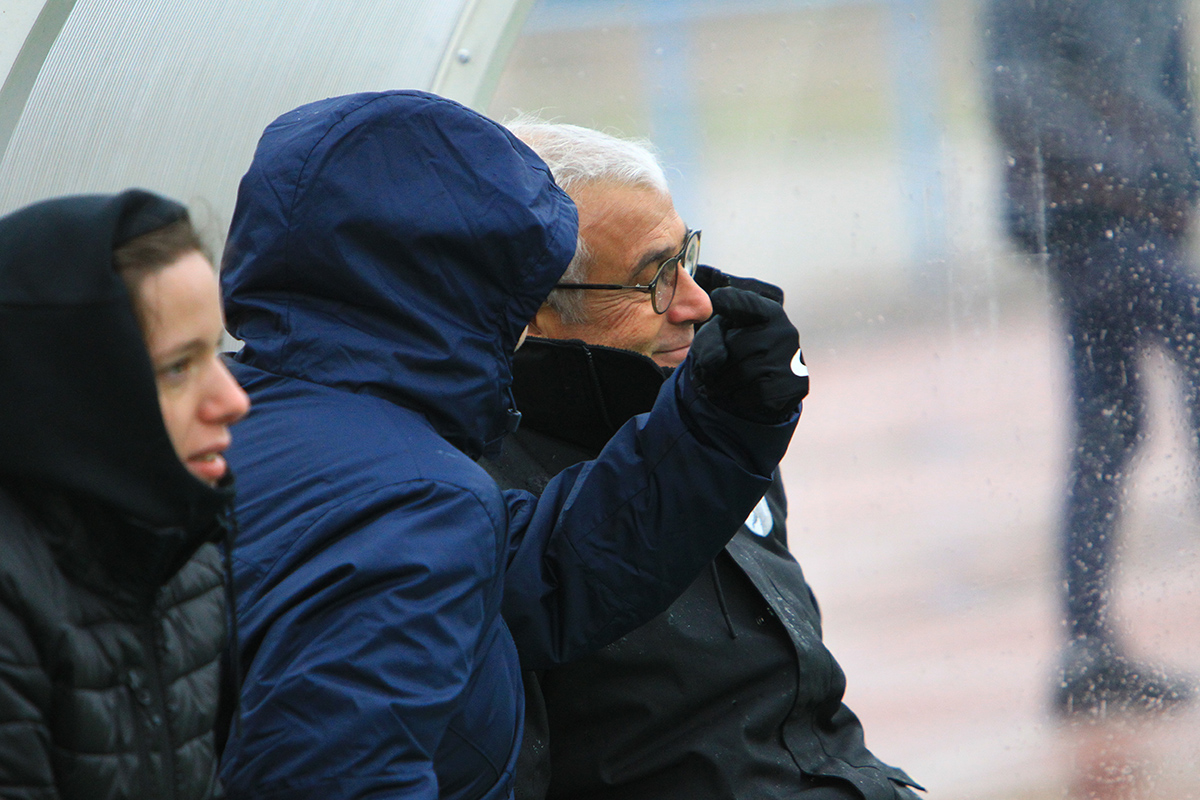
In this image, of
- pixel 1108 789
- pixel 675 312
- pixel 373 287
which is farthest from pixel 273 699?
pixel 1108 789

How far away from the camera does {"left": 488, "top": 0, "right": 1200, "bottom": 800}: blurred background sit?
2148mm

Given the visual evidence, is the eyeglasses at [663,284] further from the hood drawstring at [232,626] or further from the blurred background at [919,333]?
the hood drawstring at [232,626]

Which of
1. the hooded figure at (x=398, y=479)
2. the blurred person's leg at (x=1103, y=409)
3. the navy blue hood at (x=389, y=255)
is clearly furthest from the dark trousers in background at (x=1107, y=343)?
the navy blue hood at (x=389, y=255)

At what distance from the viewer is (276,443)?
969 millimetres

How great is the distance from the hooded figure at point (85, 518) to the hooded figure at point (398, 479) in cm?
12

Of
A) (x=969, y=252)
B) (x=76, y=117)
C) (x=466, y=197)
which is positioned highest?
(x=969, y=252)

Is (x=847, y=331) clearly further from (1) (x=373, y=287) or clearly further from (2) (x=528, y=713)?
(1) (x=373, y=287)

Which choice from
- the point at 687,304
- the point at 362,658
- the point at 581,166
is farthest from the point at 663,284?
the point at 362,658

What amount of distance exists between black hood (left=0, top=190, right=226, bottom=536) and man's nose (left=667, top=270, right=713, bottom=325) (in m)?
0.98

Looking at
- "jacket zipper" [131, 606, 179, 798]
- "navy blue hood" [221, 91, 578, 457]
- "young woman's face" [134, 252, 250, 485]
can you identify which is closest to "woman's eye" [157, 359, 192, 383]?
"young woman's face" [134, 252, 250, 485]

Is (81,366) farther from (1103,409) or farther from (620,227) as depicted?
(1103,409)

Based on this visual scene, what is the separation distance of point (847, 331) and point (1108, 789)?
95 centimetres

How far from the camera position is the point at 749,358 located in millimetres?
1263

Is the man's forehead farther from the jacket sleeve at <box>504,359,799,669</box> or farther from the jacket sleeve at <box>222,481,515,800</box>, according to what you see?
the jacket sleeve at <box>222,481,515,800</box>
